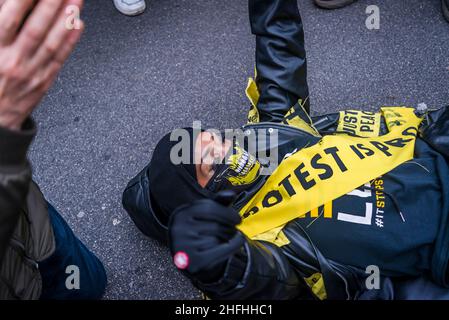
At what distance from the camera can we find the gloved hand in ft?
3.19

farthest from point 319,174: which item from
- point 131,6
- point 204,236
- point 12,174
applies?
point 131,6

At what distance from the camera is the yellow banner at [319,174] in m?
1.24

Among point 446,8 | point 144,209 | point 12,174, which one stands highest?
point 12,174

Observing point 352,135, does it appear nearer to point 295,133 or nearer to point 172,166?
point 295,133

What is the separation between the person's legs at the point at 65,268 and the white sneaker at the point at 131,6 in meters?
1.18

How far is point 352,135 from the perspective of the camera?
150 centimetres

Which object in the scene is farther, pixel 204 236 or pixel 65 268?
pixel 65 268

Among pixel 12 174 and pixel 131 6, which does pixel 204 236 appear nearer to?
pixel 12 174

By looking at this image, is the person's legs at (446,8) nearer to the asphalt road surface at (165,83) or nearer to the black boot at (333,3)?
the asphalt road surface at (165,83)

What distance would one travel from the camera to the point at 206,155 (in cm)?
127

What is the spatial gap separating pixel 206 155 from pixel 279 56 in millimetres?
459

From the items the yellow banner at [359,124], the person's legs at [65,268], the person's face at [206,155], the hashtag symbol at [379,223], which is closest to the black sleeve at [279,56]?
the yellow banner at [359,124]

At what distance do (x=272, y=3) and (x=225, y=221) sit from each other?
32.4 inches
